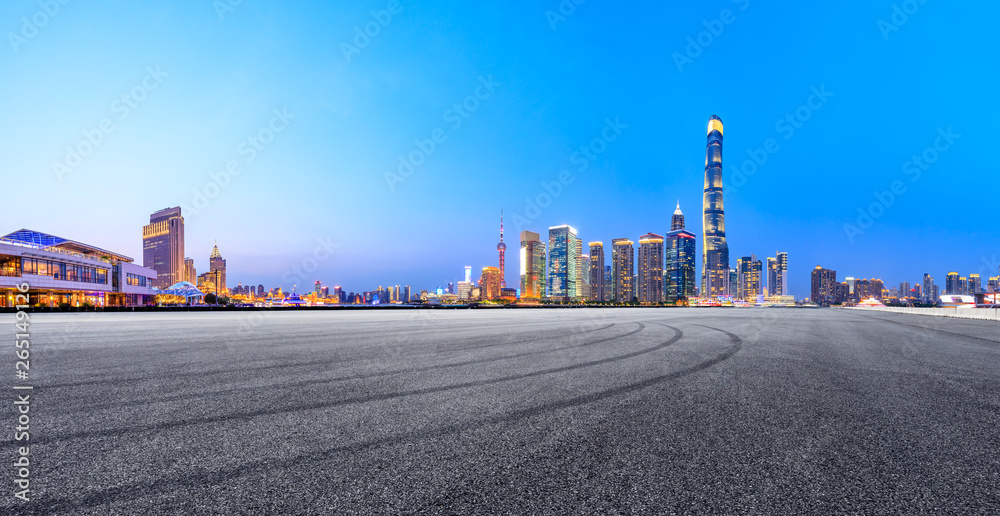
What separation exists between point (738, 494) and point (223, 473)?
14.1 ft

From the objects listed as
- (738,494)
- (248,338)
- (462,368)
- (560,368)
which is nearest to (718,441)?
(738,494)

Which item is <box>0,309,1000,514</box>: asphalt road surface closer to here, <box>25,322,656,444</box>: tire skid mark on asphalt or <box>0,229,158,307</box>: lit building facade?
<box>25,322,656,444</box>: tire skid mark on asphalt

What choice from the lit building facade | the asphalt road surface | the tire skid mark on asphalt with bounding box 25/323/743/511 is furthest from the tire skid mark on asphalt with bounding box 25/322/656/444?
the lit building facade

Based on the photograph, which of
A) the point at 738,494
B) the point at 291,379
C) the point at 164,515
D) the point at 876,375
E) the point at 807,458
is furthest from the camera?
the point at 876,375

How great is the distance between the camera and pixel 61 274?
203 ft

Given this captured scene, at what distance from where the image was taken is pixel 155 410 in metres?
5.62

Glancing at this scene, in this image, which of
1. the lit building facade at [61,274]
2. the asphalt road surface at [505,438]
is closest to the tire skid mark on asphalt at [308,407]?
the asphalt road surface at [505,438]

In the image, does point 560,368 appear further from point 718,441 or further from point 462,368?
point 718,441

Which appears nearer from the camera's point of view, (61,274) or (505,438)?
(505,438)

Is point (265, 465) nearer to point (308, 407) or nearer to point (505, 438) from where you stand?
point (308, 407)

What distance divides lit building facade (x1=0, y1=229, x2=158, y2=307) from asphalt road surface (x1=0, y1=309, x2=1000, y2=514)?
60345mm

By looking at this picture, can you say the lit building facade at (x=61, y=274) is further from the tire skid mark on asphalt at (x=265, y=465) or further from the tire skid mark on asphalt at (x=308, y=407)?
the tire skid mark on asphalt at (x=265, y=465)

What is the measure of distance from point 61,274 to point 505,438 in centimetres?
8584

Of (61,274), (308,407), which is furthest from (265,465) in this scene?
(61,274)
